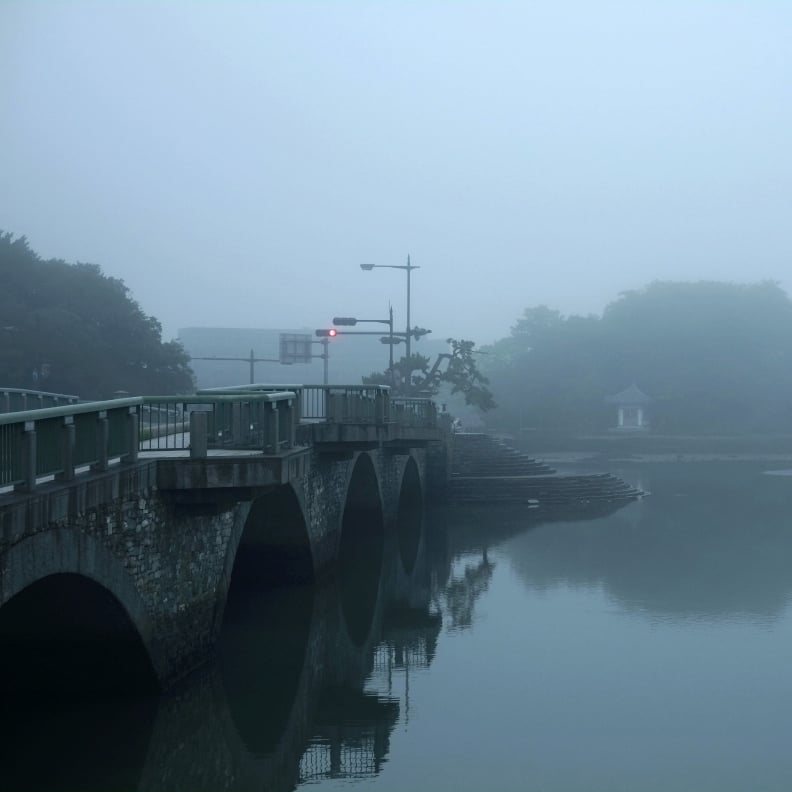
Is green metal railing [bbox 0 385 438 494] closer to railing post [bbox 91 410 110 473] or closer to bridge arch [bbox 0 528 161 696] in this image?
railing post [bbox 91 410 110 473]

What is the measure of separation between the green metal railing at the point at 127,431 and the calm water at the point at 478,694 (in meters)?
2.78

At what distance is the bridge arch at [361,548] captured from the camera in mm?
18591

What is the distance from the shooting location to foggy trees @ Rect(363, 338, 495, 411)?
37469 mm

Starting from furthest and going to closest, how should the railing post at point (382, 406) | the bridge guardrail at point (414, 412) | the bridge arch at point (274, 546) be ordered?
the bridge guardrail at point (414, 412), the railing post at point (382, 406), the bridge arch at point (274, 546)

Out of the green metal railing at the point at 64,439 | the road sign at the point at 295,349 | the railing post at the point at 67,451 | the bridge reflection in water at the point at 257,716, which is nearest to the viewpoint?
the green metal railing at the point at 64,439

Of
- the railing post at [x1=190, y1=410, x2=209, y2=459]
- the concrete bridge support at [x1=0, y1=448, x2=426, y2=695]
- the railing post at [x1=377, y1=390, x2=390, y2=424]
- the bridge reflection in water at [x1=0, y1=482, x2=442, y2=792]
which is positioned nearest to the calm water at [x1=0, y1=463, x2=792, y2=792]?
the bridge reflection in water at [x1=0, y1=482, x2=442, y2=792]

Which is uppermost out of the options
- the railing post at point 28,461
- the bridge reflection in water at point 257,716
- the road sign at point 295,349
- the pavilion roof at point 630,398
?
the road sign at point 295,349

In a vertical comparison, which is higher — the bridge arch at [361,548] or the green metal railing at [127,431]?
the green metal railing at [127,431]

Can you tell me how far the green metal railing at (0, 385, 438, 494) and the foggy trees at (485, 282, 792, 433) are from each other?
52.4 meters

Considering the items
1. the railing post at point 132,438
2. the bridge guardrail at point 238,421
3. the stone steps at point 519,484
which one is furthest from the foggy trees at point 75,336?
the railing post at point 132,438

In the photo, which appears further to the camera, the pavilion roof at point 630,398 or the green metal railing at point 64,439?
the pavilion roof at point 630,398

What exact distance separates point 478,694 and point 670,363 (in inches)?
2349

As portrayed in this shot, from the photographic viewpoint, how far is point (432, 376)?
3959cm

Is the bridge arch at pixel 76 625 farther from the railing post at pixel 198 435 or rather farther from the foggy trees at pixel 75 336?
the foggy trees at pixel 75 336
